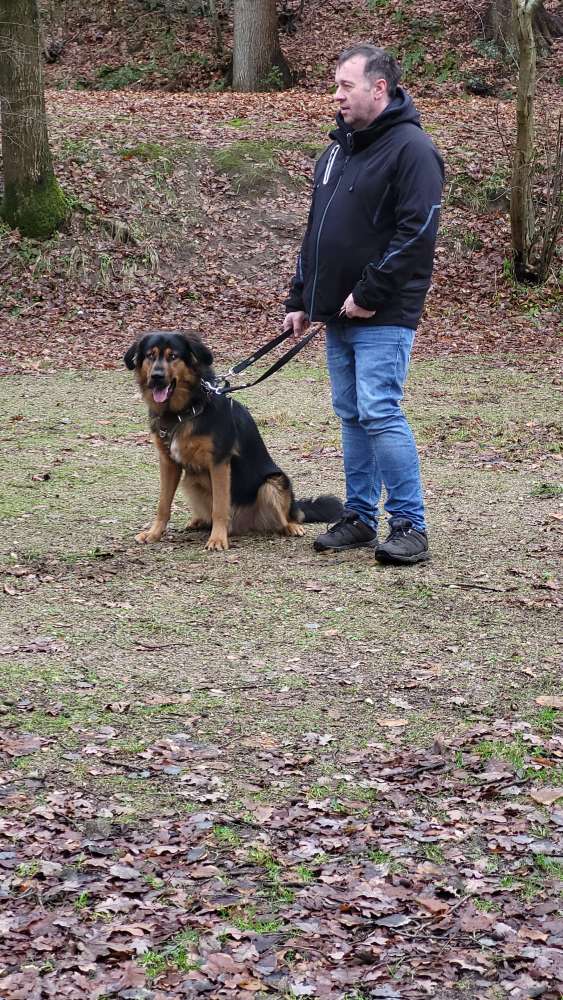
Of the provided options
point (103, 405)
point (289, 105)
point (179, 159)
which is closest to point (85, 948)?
point (103, 405)

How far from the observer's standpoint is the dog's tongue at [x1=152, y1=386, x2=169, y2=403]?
669 cm

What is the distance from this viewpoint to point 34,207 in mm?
16672

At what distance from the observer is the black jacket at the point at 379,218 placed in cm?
596

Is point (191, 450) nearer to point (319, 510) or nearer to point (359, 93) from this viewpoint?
point (319, 510)

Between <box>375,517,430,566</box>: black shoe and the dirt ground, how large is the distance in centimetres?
11

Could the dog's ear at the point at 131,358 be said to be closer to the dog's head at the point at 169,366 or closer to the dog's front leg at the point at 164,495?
the dog's head at the point at 169,366

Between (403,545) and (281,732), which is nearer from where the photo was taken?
(281,732)

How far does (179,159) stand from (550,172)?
6035mm

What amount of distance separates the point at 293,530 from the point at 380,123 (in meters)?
2.68

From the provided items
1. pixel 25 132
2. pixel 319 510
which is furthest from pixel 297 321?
pixel 25 132

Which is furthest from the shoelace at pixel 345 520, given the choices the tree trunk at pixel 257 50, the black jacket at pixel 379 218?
the tree trunk at pixel 257 50

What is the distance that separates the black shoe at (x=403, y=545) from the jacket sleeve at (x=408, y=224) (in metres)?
1.33

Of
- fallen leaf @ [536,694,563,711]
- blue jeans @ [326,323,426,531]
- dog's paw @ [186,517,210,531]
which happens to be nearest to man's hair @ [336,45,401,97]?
blue jeans @ [326,323,426,531]

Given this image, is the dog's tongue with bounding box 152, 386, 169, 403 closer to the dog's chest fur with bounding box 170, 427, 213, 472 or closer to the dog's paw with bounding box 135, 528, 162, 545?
the dog's chest fur with bounding box 170, 427, 213, 472
